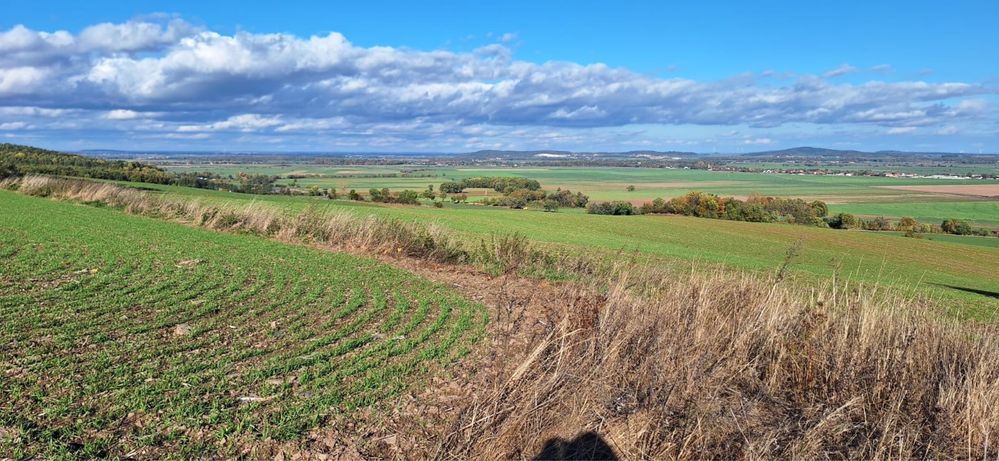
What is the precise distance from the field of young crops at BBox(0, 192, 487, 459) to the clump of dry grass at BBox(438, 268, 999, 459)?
1580mm

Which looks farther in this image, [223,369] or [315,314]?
[315,314]

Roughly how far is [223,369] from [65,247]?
8591 mm

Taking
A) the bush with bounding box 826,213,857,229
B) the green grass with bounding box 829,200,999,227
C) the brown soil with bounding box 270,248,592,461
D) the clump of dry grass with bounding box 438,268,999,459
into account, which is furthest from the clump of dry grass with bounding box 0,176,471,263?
the green grass with bounding box 829,200,999,227

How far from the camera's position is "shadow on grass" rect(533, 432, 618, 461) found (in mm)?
4645

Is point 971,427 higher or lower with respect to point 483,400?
lower

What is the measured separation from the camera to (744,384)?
6512 mm

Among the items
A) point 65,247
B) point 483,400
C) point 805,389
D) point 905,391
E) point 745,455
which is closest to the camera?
point 745,455

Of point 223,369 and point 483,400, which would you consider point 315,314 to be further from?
point 483,400

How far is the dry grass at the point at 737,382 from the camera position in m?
4.79

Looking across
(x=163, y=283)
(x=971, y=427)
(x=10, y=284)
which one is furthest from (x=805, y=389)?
(x=10, y=284)

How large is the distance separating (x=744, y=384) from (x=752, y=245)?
95.2ft

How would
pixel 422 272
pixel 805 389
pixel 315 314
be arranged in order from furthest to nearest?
pixel 422 272
pixel 315 314
pixel 805 389

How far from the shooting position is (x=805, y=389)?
21.1ft

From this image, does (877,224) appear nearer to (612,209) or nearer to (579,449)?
(612,209)
